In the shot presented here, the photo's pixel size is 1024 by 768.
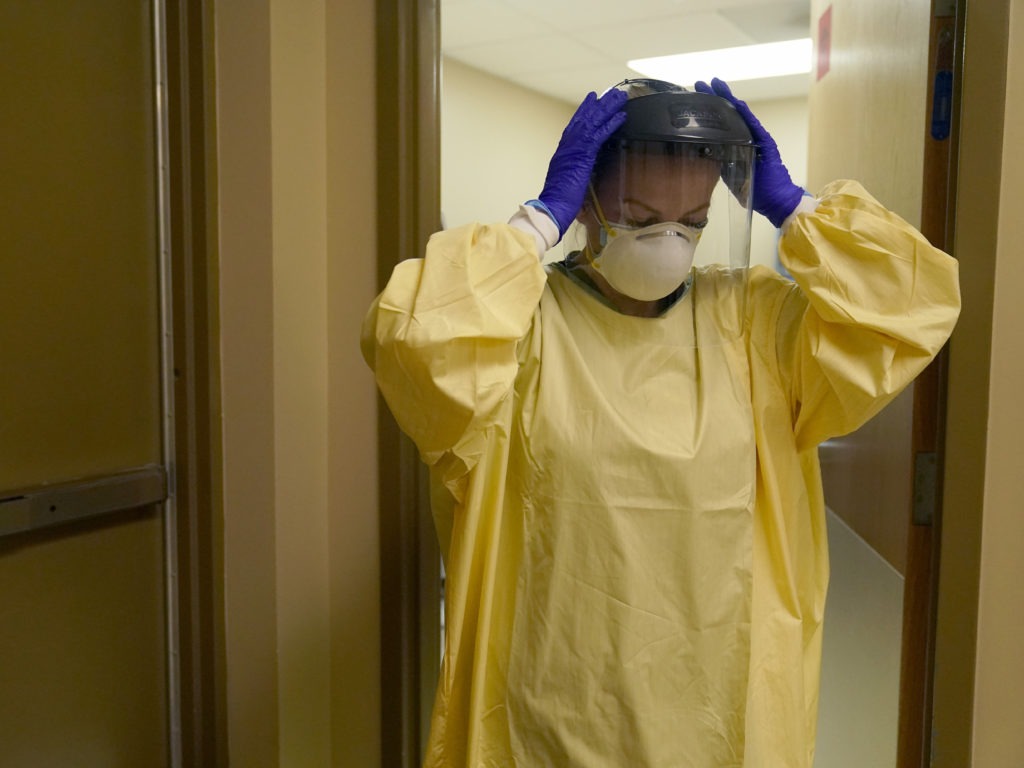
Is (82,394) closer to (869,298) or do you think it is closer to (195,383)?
(195,383)

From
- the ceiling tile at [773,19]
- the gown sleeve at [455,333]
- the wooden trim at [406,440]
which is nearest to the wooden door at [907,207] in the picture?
the gown sleeve at [455,333]

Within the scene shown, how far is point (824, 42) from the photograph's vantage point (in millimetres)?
1950

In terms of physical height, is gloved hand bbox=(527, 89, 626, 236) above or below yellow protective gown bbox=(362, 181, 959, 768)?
above

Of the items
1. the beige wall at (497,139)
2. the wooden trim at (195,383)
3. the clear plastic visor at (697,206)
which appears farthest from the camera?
the beige wall at (497,139)

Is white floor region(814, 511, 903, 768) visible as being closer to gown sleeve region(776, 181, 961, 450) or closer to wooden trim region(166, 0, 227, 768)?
gown sleeve region(776, 181, 961, 450)

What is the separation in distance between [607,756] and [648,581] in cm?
19

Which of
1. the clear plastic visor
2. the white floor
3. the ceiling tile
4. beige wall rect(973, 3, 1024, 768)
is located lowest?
the white floor

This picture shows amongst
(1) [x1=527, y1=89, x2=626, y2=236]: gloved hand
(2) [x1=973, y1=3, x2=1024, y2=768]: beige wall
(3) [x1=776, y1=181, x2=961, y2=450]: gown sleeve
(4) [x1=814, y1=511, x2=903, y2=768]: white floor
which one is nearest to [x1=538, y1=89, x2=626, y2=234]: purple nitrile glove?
(1) [x1=527, y1=89, x2=626, y2=236]: gloved hand

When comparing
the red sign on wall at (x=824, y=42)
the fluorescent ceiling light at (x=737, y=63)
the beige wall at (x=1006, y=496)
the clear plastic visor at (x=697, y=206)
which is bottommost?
the beige wall at (x=1006, y=496)

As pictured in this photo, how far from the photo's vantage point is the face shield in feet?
2.76

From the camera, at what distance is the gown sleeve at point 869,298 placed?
0.82 meters

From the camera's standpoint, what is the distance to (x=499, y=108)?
378 cm

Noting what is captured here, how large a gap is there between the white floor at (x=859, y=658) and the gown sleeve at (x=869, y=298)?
495 mm

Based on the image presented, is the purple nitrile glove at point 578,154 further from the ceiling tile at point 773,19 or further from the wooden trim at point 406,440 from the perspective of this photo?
the ceiling tile at point 773,19
